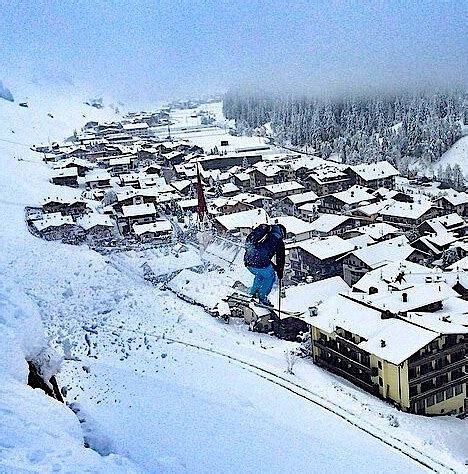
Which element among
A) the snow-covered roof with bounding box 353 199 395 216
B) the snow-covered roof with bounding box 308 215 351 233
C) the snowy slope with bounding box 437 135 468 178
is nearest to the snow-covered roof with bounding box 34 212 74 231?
the snow-covered roof with bounding box 308 215 351 233

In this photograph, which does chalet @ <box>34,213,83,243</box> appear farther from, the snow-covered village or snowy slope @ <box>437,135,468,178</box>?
snowy slope @ <box>437,135,468,178</box>

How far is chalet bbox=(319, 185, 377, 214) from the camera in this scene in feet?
71.9

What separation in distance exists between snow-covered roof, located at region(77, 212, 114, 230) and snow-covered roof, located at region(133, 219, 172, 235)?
3.09 ft

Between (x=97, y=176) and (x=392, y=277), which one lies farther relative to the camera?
(x=97, y=176)

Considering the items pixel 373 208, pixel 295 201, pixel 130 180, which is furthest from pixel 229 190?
pixel 373 208

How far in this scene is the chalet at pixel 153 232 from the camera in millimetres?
17562

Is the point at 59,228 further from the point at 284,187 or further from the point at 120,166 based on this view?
the point at 120,166

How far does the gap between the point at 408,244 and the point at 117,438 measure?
44.1 ft

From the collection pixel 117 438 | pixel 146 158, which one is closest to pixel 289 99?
pixel 146 158

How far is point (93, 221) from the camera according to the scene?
18.3 metres

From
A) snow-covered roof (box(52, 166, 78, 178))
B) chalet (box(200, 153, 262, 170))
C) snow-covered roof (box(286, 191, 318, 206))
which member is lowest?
chalet (box(200, 153, 262, 170))

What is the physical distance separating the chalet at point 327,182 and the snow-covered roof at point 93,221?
1029cm

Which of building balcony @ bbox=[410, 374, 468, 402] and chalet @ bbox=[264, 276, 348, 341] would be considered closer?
building balcony @ bbox=[410, 374, 468, 402]

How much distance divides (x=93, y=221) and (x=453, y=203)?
13.3 m
